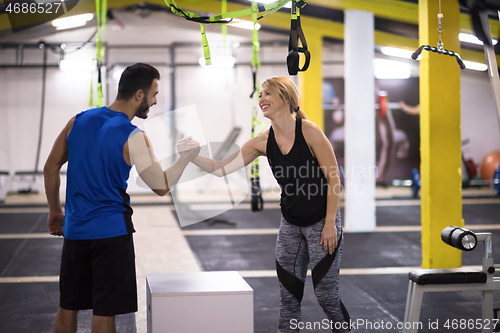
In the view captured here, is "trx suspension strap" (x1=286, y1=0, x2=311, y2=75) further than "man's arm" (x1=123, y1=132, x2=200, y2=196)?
Yes

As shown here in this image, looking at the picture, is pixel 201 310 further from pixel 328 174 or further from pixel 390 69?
pixel 390 69

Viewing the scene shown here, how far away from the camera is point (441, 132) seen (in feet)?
13.3

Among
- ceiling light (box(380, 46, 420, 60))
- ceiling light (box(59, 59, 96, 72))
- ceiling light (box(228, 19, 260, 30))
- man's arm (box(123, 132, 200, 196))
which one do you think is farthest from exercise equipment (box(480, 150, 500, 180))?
man's arm (box(123, 132, 200, 196))

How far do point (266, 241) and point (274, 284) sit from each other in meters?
1.81

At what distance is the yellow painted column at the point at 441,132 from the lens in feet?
13.2

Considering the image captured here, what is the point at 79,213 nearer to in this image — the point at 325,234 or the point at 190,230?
the point at 325,234

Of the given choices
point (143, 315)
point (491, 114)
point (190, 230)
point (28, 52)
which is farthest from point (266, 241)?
point (491, 114)

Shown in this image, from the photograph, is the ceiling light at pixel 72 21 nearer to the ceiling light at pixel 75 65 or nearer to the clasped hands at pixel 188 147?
the ceiling light at pixel 75 65

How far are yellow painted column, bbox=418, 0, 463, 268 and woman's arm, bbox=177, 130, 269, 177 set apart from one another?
2.24m

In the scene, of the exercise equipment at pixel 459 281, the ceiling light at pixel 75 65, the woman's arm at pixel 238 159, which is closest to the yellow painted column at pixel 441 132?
the exercise equipment at pixel 459 281

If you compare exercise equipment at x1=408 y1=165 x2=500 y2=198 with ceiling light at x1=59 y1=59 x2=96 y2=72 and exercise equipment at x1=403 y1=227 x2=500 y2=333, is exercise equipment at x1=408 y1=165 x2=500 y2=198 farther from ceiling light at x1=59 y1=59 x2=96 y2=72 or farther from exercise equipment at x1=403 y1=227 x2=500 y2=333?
exercise equipment at x1=403 y1=227 x2=500 y2=333

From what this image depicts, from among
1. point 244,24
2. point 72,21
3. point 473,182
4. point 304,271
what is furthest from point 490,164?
point 304,271

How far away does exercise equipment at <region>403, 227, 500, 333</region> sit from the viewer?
239 centimetres

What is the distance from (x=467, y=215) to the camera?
7.57m
